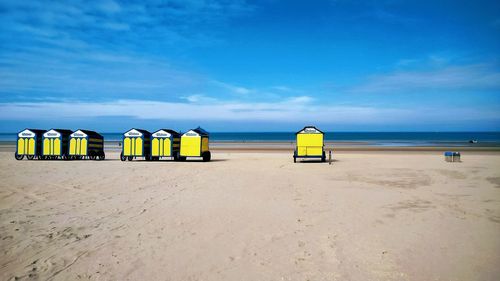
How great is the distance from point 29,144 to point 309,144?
1961cm

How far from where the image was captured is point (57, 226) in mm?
7449

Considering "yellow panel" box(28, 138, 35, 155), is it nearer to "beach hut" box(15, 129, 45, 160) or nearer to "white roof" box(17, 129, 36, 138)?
"beach hut" box(15, 129, 45, 160)

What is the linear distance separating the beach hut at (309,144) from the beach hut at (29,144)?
18.1 metres

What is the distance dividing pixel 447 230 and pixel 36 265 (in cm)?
732

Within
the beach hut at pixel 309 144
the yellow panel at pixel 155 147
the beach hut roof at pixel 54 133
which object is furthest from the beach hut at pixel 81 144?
the beach hut at pixel 309 144

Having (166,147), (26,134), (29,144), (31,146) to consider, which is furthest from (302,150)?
(26,134)

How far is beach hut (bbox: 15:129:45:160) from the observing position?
25766 millimetres

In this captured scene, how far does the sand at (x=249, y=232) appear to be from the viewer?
525 centimetres

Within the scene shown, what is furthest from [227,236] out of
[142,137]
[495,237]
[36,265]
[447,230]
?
[142,137]

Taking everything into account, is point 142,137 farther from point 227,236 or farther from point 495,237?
point 495,237

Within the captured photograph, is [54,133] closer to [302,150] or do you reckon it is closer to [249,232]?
[302,150]

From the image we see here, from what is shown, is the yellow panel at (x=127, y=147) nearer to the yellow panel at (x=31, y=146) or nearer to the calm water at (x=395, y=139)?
the yellow panel at (x=31, y=146)

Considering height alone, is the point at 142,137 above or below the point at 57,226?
above

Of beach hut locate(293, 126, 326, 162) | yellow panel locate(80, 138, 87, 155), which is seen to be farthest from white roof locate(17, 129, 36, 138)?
beach hut locate(293, 126, 326, 162)
